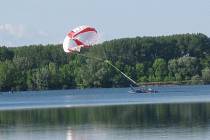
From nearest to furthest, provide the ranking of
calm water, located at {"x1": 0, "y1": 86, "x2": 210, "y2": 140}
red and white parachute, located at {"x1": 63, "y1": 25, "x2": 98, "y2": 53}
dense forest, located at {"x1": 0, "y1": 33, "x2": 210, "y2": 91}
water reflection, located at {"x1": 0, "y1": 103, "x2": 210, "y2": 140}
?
calm water, located at {"x1": 0, "y1": 86, "x2": 210, "y2": 140} → water reflection, located at {"x1": 0, "y1": 103, "x2": 210, "y2": 140} → red and white parachute, located at {"x1": 63, "y1": 25, "x2": 98, "y2": 53} → dense forest, located at {"x1": 0, "y1": 33, "x2": 210, "y2": 91}

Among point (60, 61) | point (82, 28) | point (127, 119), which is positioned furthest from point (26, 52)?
point (127, 119)

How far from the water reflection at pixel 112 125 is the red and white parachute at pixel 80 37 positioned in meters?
7.56

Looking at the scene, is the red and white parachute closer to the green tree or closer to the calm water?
the calm water

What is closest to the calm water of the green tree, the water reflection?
the water reflection

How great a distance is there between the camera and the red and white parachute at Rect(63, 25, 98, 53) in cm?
6339

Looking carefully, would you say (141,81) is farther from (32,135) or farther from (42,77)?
(32,135)

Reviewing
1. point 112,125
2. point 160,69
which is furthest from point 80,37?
point 160,69

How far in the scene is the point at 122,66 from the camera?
135500 mm

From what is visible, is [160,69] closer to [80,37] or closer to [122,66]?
[122,66]

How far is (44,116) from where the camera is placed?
183ft

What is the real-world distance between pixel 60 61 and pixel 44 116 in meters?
94.7

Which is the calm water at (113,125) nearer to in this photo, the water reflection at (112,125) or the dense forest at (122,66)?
the water reflection at (112,125)

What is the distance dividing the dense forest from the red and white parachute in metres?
63.5

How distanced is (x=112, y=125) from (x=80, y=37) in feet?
67.7
